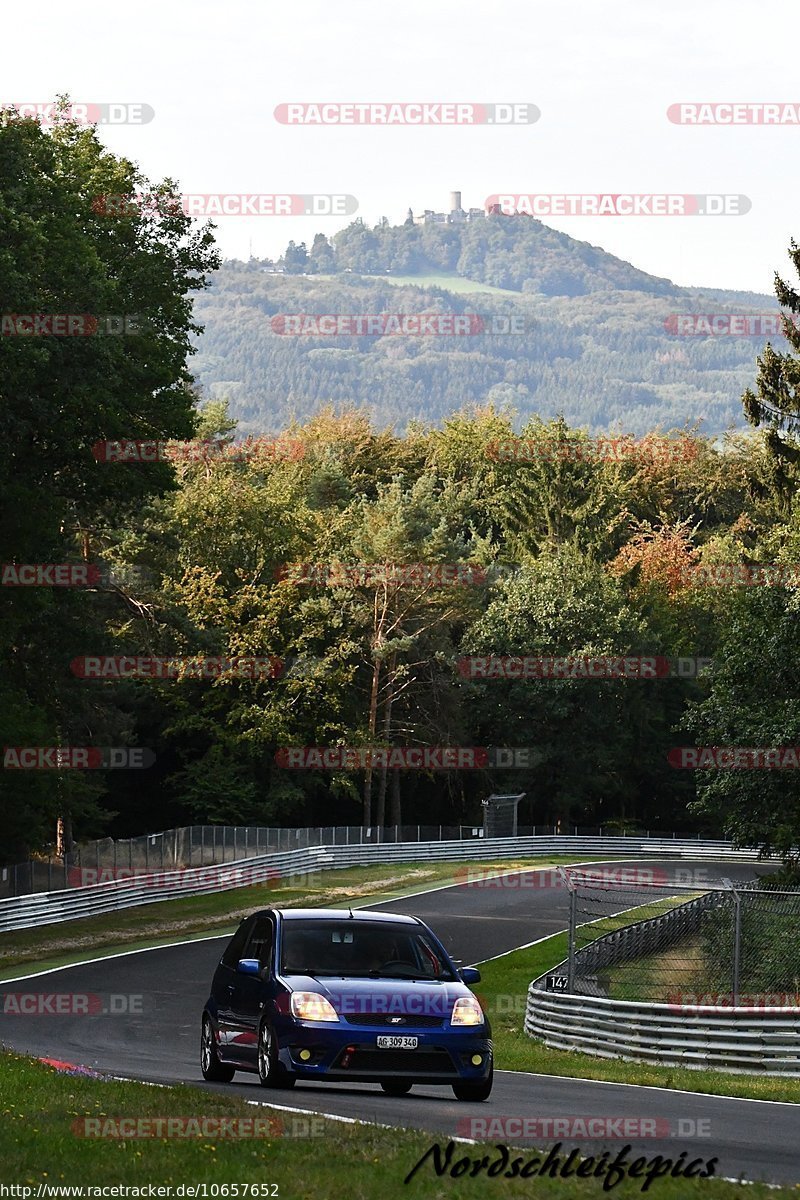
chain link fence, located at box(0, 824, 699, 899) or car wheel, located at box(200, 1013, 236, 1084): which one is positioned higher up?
car wheel, located at box(200, 1013, 236, 1084)

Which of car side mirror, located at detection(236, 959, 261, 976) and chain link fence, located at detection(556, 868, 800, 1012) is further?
chain link fence, located at detection(556, 868, 800, 1012)

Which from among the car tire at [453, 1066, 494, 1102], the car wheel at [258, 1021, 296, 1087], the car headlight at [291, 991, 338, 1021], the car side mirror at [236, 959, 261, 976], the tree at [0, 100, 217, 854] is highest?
the tree at [0, 100, 217, 854]

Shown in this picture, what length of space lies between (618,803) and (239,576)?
28.1 m

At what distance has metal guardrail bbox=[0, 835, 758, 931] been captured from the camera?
44.9 metres

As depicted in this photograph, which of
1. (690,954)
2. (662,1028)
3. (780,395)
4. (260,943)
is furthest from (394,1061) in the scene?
(780,395)

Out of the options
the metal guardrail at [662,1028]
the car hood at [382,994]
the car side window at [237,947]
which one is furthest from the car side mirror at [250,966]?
the metal guardrail at [662,1028]

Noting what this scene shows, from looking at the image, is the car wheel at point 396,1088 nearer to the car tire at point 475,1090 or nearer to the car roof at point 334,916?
the car tire at point 475,1090

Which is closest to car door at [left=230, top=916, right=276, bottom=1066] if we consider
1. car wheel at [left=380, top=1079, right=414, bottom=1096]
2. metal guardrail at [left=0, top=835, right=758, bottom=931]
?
car wheel at [left=380, top=1079, right=414, bottom=1096]

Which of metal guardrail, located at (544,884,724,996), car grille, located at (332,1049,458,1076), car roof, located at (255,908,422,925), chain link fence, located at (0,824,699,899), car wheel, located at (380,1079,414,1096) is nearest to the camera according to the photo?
car grille, located at (332,1049,458,1076)

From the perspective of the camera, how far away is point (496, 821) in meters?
79.8

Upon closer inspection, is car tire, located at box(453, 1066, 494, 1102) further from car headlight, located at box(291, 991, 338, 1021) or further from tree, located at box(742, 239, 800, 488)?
tree, located at box(742, 239, 800, 488)

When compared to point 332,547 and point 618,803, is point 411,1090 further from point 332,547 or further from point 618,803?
point 618,803

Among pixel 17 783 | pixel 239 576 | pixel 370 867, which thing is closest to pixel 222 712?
pixel 239 576

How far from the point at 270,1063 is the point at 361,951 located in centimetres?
129
